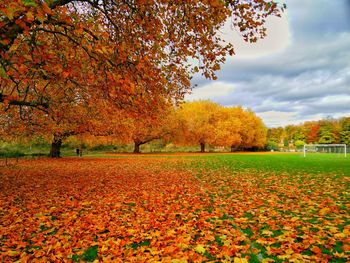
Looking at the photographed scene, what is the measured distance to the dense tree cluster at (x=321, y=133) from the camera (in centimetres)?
8350

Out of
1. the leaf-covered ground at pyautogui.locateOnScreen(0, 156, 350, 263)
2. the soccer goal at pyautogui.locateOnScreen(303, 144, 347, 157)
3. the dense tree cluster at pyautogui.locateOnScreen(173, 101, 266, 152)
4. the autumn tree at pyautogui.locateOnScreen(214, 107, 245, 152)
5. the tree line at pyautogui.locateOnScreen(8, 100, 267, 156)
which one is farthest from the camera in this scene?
the soccer goal at pyautogui.locateOnScreen(303, 144, 347, 157)

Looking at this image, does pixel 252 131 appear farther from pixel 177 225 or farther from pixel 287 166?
pixel 177 225

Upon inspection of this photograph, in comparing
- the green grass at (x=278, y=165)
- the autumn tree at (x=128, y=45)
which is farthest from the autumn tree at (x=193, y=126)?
the autumn tree at (x=128, y=45)

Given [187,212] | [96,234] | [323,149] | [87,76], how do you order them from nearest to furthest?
[96,234]
[187,212]
[87,76]
[323,149]

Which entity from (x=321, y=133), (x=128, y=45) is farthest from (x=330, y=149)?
(x=128, y=45)

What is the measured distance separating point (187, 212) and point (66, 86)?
7795 mm

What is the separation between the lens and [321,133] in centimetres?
9169

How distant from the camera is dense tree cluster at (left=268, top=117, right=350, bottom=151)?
83500mm

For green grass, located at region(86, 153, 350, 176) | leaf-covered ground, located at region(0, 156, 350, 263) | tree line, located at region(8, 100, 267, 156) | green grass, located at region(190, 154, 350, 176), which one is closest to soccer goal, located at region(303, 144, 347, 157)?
tree line, located at region(8, 100, 267, 156)

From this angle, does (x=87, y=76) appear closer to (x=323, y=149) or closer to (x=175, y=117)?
(x=175, y=117)

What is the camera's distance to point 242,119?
192ft

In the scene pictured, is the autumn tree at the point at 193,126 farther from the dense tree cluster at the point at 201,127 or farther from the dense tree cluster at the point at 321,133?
the dense tree cluster at the point at 321,133

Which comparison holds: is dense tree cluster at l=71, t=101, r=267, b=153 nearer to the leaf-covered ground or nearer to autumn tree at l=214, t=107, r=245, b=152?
autumn tree at l=214, t=107, r=245, b=152

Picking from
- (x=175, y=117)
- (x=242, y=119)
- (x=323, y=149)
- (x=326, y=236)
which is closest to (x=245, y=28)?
(x=326, y=236)
